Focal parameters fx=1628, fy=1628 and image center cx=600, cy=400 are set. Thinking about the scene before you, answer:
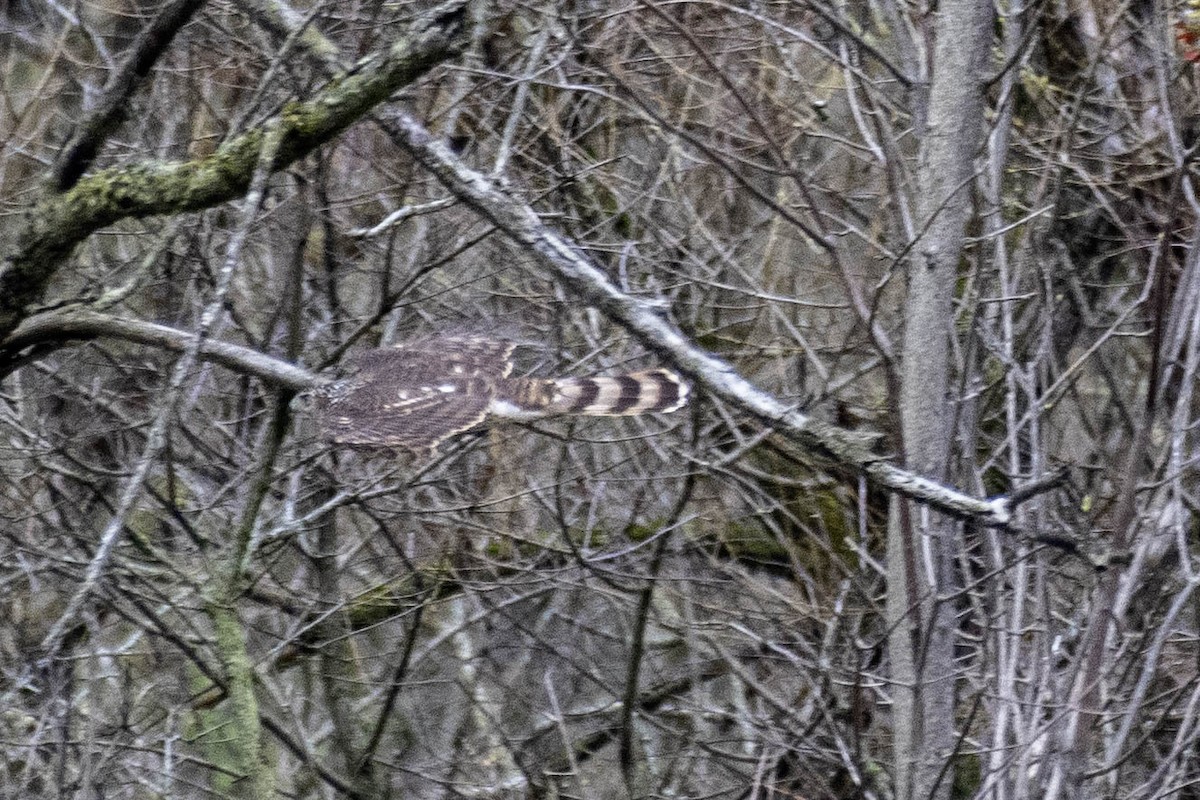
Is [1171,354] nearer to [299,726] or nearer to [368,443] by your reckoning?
[368,443]

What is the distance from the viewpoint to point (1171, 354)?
3.18 m

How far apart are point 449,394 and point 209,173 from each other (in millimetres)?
1558

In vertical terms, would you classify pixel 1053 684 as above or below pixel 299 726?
above

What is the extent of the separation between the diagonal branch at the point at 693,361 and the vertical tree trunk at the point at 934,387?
147 cm

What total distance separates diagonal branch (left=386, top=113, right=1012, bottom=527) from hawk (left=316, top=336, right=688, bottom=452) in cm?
114

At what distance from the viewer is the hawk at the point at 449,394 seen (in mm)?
4207

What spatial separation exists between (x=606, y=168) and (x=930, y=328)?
2.27 metres

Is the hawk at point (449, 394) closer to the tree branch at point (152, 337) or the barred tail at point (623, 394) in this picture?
the barred tail at point (623, 394)

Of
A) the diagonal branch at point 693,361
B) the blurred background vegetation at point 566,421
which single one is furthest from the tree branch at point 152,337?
the blurred background vegetation at point 566,421

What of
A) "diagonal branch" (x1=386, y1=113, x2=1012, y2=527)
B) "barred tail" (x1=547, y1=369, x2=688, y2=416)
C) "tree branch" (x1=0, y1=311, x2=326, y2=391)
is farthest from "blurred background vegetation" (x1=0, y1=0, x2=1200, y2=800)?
"diagonal branch" (x1=386, y1=113, x2=1012, y2=527)

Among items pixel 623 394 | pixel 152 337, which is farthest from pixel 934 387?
pixel 152 337

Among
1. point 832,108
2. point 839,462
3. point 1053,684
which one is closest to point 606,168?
point 832,108

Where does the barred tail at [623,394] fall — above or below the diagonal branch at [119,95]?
below

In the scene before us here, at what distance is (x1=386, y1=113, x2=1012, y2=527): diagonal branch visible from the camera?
8.55ft
